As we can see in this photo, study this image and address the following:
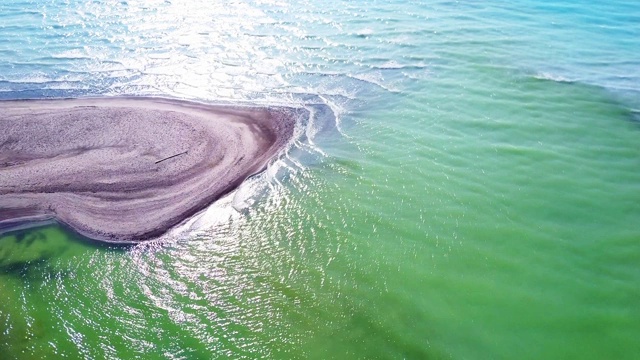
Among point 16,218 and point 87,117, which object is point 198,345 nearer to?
point 16,218

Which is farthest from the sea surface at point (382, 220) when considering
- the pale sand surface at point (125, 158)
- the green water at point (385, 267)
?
the pale sand surface at point (125, 158)

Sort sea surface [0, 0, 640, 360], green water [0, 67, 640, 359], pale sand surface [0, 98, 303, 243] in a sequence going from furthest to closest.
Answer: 1. pale sand surface [0, 98, 303, 243]
2. sea surface [0, 0, 640, 360]
3. green water [0, 67, 640, 359]

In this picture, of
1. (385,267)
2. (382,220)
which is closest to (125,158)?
(382,220)

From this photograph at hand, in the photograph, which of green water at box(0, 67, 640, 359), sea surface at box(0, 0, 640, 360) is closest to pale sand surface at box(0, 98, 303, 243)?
sea surface at box(0, 0, 640, 360)

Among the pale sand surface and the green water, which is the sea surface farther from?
the pale sand surface

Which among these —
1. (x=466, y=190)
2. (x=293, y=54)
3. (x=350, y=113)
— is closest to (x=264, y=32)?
(x=293, y=54)

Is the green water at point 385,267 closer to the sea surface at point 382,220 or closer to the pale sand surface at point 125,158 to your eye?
the sea surface at point 382,220

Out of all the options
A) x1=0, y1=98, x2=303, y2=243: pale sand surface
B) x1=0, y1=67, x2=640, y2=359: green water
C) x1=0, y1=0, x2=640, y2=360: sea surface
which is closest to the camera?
x1=0, y1=67, x2=640, y2=359: green water
